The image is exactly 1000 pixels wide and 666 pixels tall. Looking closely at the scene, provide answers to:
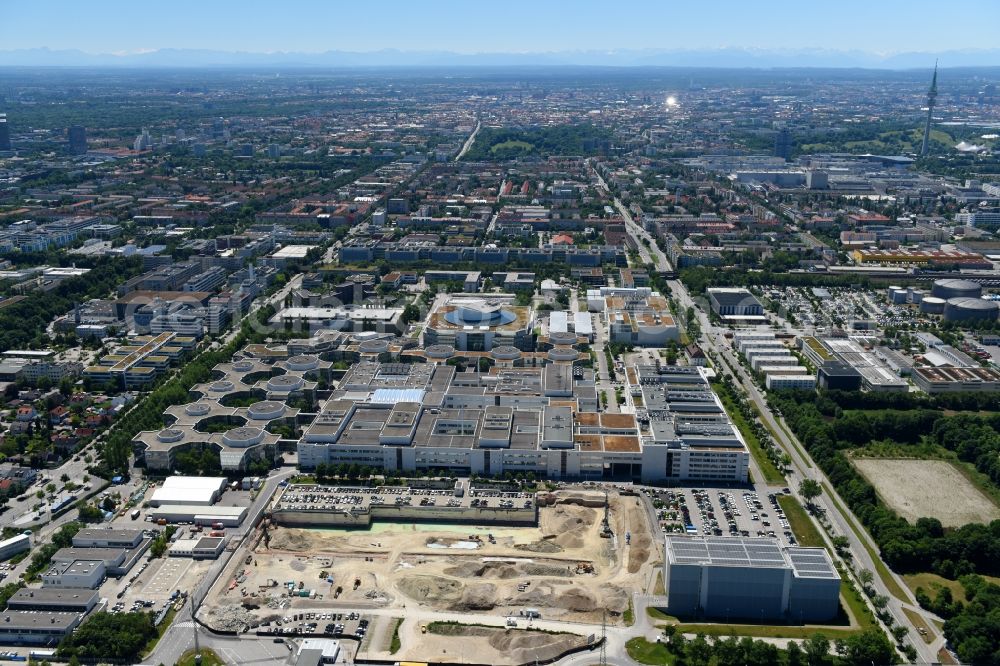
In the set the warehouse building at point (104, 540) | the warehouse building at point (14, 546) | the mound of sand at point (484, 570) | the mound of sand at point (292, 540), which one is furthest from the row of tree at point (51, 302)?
the mound of sand at point (484, 570)

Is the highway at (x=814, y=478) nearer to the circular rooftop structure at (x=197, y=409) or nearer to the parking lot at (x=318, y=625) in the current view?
the parking lot at (x=318, y=625)

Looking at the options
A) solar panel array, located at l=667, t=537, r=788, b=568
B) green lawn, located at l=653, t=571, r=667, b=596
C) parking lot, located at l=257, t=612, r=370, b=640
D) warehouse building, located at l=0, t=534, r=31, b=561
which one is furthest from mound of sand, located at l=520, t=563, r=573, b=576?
warehouse building, located at l=0, t=534, r=31, b=561

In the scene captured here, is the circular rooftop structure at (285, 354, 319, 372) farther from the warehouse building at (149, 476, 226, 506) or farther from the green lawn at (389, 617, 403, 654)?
the green lawn at (389, 617, 403, 654)

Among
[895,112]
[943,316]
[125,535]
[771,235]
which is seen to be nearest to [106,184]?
[771,235]

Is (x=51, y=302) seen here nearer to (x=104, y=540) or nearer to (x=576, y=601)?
(x=104, y=540)

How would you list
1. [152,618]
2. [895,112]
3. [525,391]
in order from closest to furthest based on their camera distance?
[152,618]
[525,391]
[895,112]

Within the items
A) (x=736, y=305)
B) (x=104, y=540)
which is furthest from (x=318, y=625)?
(x=736, y=305)

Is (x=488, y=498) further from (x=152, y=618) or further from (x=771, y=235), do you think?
(x=771, y=235)
